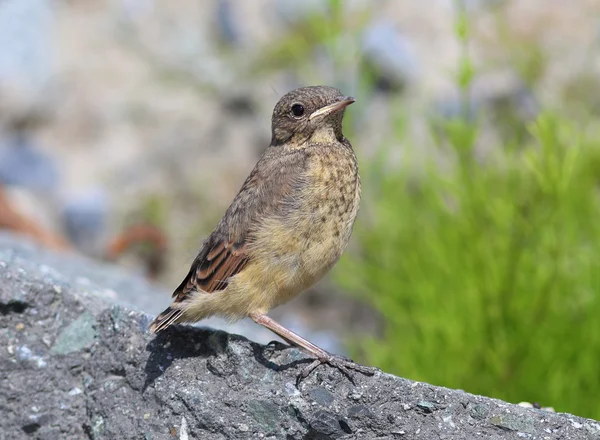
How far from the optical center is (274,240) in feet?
13.2

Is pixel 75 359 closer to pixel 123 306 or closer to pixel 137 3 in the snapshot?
pixel 123 306

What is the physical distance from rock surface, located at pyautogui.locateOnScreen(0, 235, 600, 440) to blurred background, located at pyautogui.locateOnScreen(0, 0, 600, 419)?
727 mm

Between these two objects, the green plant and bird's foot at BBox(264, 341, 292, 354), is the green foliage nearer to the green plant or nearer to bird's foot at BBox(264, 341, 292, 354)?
the green plant

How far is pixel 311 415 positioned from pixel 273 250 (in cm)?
75

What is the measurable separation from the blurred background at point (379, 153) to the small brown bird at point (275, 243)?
442mm

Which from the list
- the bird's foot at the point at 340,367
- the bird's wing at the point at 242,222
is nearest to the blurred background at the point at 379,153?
the bird's wing at the point at 242,222

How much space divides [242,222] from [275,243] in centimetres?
21

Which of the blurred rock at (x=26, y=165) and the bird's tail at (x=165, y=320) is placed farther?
the blurred rock at (x=26, y=165)

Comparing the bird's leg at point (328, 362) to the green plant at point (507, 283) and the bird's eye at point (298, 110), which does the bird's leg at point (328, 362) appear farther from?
the green plant at point (507, 283)

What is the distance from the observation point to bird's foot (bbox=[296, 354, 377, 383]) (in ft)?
12.0

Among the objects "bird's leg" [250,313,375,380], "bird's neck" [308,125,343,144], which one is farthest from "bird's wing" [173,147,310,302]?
"bird's leg" [250,313,375,380]

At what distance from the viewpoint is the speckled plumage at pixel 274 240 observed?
401 centimetres

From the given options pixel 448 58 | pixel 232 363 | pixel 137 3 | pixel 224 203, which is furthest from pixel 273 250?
pixel 137 3

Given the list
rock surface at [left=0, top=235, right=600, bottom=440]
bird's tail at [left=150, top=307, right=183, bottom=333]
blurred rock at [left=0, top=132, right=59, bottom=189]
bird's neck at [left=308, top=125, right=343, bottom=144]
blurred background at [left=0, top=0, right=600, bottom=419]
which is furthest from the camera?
blurred rock at [left=0, top=132, right=59, bottom=189]
